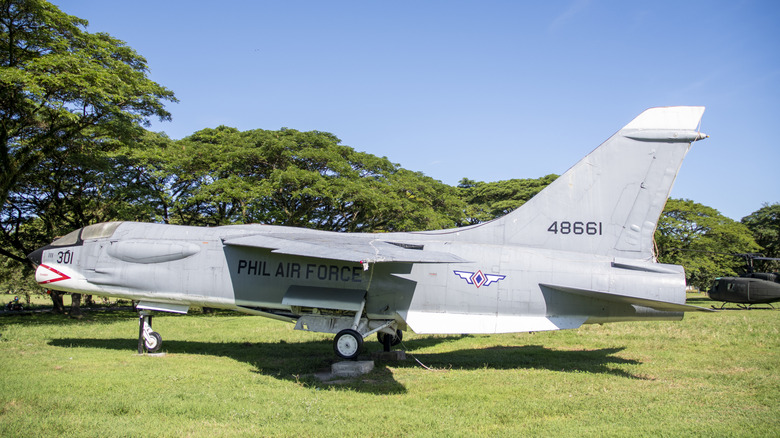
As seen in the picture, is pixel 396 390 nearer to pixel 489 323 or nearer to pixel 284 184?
pixel 489 323

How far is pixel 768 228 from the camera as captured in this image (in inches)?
2104

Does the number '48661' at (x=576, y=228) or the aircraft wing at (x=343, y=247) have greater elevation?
the number '48661' at (x=576, y=228)

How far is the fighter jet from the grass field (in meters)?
1.21

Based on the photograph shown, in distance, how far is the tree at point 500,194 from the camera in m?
39.1

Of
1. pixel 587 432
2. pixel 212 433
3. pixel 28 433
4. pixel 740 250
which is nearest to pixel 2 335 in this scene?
pixel 28 433

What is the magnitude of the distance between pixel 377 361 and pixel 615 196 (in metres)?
6.78

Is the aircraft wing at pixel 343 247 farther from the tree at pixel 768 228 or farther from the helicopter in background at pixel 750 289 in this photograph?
the tree at pixel 768 228

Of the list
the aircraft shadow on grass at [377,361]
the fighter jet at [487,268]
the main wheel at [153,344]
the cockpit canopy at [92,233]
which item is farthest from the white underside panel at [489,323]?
the cockpit canopy at [92,233]

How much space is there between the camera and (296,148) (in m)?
26.2

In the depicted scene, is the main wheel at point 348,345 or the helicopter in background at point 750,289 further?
the helicopter in background at point 750,289

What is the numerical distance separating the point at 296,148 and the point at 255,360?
57.2 ft

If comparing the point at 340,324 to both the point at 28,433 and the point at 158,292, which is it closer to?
the point at 158,292

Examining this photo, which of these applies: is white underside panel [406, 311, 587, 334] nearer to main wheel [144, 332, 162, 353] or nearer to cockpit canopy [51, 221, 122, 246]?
main wheel [144, 332, 162, 353]

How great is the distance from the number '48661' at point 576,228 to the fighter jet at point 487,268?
0.9 inches
